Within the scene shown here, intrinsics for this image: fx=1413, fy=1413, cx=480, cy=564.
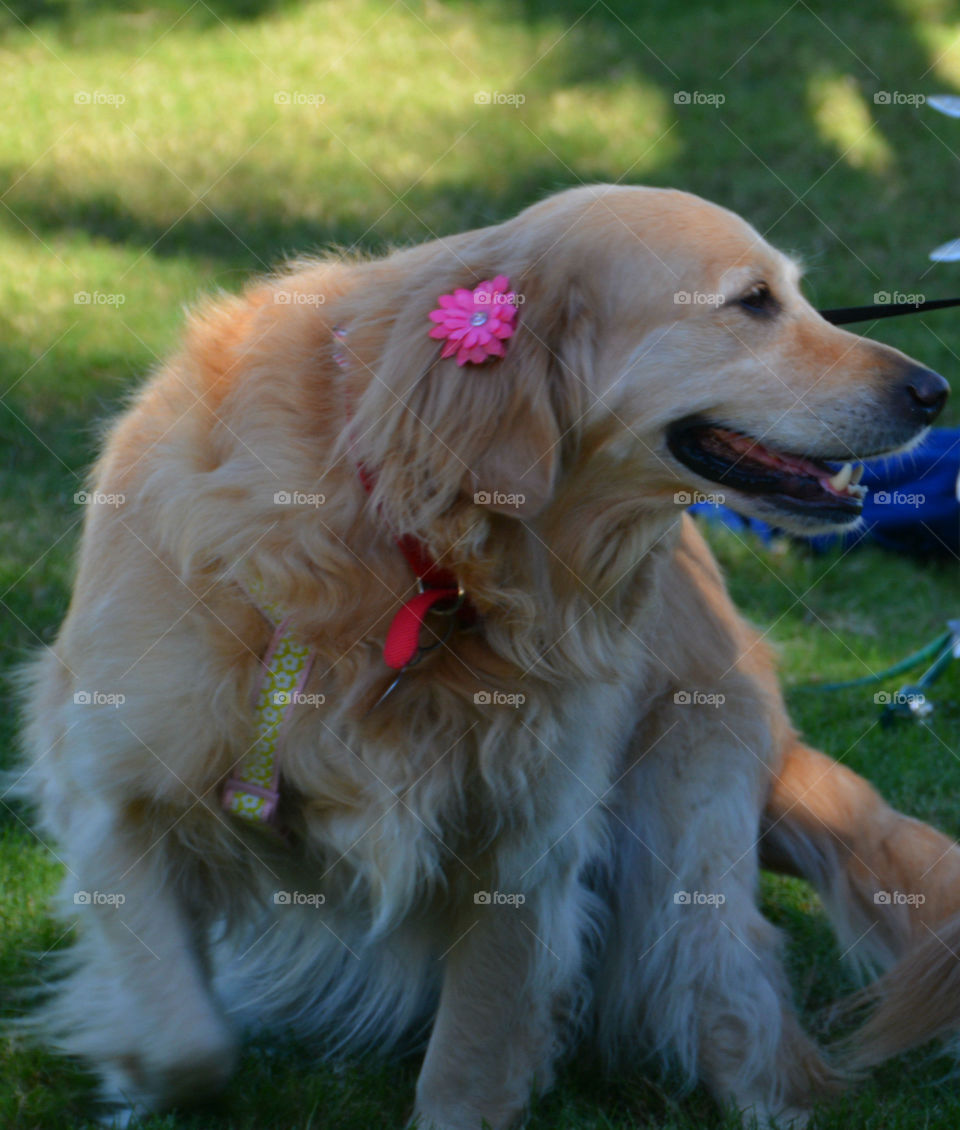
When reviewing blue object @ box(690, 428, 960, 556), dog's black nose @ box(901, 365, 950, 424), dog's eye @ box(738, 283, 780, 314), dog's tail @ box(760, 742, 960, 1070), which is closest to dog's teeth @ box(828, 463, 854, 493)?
dog's black nose @ box(901, 365, 950, 424)

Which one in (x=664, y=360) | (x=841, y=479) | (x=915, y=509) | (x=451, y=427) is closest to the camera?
(x=451, y=427)

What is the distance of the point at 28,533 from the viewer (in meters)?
5.07

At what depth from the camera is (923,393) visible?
2615mm

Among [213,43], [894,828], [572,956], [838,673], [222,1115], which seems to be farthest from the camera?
[213,43]

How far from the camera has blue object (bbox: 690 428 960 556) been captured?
227 inches

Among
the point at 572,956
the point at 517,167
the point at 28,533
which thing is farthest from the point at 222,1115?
the point at 517,167

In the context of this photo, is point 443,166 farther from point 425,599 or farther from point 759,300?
point 425,599

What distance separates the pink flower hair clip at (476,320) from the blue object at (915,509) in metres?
3.32

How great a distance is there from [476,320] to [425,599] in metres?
0.50

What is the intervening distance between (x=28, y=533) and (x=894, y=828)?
128 inches

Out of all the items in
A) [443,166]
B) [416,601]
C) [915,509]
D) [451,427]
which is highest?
[451,427]

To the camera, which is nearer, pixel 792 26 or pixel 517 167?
pixel 517 167

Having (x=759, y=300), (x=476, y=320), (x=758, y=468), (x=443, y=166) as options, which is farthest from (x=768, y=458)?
(x=443, y=166)

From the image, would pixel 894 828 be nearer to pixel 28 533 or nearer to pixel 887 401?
pixel 887 401
